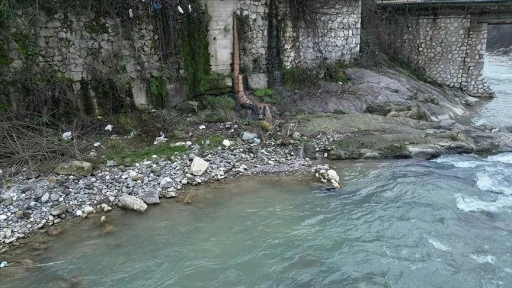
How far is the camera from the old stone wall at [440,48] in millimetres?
17859

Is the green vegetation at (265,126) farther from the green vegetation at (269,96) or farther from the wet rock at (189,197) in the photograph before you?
the wet rock at (189,197)

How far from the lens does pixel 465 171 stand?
9203 millimetres

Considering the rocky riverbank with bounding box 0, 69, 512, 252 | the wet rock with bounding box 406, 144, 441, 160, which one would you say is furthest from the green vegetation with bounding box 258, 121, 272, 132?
the wet rock with bounding box 406, 144, 441, 160

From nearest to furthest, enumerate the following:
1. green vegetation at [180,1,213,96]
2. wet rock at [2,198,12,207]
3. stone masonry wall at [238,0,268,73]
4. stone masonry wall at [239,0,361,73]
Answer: wet rock at [2,198,12,207] < green vegetation at [180,1,213,96] < stone masonry wall at [238,0,268,73] < stone masonry wall at [239,0,361,73]

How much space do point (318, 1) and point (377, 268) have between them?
34.2 feet

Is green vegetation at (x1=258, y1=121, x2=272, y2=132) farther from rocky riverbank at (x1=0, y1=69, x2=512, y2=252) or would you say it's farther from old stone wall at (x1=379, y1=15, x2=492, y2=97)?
old stone wall at (x1=379, y1=15, x2=492, y2=97)

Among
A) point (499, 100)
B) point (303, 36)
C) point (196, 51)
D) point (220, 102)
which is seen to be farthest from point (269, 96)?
point (499, 100)

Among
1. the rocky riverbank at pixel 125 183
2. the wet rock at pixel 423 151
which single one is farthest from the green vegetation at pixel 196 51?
the wet rock at pixel 423 151

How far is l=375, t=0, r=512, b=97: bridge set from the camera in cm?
1752

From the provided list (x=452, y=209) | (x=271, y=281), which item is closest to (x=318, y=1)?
(x=452, y=209)

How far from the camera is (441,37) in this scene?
59.6 feet

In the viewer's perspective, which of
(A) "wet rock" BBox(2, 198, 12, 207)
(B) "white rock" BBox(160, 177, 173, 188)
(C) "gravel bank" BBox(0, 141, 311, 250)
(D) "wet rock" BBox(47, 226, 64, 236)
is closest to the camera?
(D) "wet rock" BBox(47, 226, 64, 236)

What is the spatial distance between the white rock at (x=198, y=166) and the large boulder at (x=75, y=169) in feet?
7.24

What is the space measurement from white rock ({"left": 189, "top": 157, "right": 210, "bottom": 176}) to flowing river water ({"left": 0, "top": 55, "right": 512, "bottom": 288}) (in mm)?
527
